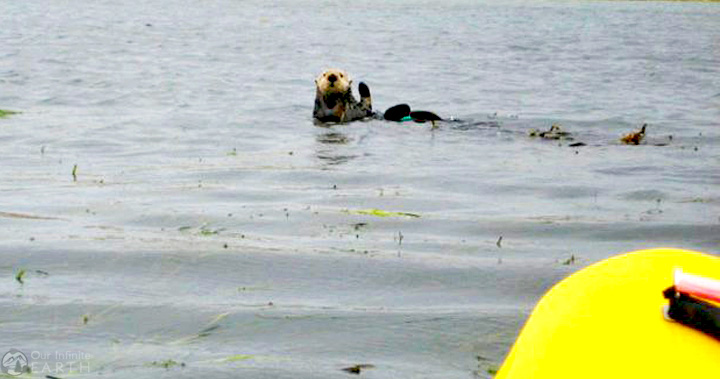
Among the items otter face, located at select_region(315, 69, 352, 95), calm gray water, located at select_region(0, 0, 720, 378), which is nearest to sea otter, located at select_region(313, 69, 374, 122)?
otter face, located at select_region(315, 69, 352, 95)

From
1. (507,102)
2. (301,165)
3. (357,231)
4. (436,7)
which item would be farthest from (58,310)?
(436,7)

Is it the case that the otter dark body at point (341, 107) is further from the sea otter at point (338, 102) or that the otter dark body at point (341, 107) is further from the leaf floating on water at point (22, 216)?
the leaf floating on water at point (22, 216)

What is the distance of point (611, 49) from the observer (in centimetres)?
2528

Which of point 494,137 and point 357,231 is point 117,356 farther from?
point 494,137

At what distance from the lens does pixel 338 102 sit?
1299cm

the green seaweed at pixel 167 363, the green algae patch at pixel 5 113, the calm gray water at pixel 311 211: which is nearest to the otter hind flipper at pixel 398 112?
the calm gray water at pixel 311 211

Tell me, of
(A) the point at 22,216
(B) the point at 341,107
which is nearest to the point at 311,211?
(A) the point at 22,216

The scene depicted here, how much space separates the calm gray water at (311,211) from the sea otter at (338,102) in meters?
0.40

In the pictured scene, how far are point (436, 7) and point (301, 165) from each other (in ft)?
132

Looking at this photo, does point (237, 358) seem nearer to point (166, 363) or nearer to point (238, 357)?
point (238, 357)

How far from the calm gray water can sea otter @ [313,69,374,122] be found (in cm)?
40

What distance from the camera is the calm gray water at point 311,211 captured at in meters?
4.22

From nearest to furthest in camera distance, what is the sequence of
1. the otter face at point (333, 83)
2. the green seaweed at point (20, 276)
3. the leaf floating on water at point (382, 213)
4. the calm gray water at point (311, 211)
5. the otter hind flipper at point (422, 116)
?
1. the calm gray water at point (311, 211)
2. the green seaweed at point (20, 276)
3. the leaf floating on water at point (382, 213)
4. the otter hind flipper at point (422, 116)
5. the otter face at point (333, 83)

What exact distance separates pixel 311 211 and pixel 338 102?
6248 millimetres
